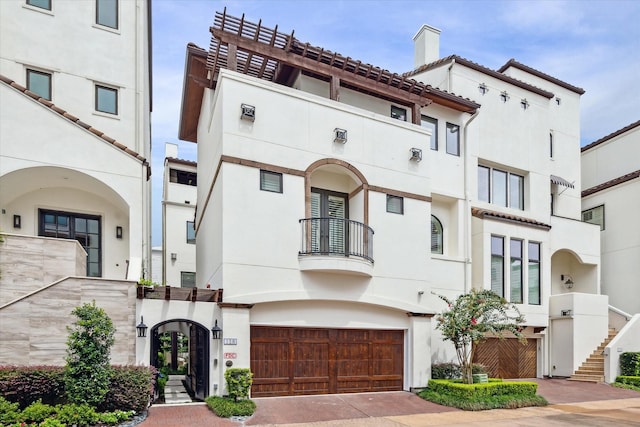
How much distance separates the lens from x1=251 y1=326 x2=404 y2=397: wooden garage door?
12891 millimetres

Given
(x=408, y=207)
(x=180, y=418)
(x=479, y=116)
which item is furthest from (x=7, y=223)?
(x=479, y=116)

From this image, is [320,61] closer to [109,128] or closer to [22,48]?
[109,128]

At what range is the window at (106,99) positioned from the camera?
16047 millimetres

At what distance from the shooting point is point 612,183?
23875 millimetres

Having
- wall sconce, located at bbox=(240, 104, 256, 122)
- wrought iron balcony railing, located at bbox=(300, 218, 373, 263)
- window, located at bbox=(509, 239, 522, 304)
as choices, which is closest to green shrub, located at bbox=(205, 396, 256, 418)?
wrought iron balcony railing, located at bbox=(300, 218, 373, 263)

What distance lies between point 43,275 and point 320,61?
32.5ft

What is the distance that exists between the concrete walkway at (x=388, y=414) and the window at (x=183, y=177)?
52.1 feet

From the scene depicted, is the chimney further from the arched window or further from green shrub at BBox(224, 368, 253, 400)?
green shrub at BBox(224, 368, 253, 400)

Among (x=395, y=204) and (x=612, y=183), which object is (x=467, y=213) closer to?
(x=395, y=204)

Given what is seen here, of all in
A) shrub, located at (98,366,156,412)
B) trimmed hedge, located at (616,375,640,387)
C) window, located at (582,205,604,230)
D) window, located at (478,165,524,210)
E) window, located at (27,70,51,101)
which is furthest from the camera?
window, located at (582,205,604,230)

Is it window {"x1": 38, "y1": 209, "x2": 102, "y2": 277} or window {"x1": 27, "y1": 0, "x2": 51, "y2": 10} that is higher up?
window {"x1": 27, "y1": 0, "x2": 51, "y2": 10}

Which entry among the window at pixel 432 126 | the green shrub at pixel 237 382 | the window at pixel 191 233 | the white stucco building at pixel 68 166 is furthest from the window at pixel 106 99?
the window at pixel 432 126

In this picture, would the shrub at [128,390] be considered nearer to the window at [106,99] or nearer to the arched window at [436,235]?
the window at [106,99]

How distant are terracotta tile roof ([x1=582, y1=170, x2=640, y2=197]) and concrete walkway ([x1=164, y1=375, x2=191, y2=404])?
72.7ft
